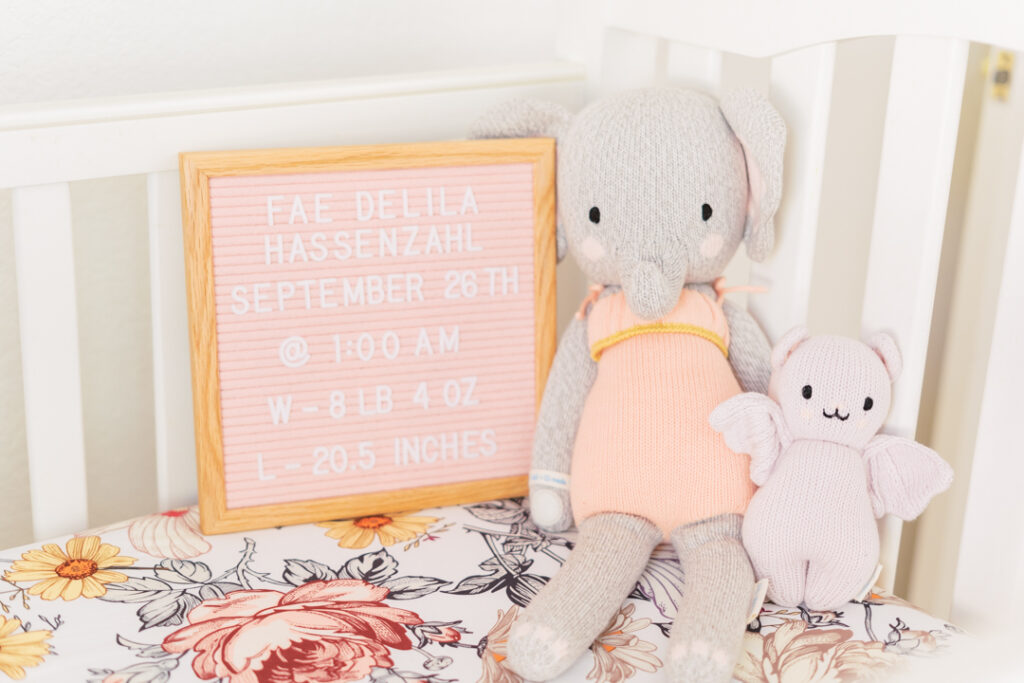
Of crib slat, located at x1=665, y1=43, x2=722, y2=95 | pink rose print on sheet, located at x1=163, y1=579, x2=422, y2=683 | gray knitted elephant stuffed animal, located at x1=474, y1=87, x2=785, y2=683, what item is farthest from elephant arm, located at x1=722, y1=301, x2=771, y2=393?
pink rose print on sheet, located at x1=163, y1=579, x2=422, y2=683

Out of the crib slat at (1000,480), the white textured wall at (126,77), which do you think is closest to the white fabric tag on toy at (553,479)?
the crib slat at (1000,480)

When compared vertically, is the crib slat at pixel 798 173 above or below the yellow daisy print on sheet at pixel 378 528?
above

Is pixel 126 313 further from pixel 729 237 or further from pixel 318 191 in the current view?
pixel 729 237

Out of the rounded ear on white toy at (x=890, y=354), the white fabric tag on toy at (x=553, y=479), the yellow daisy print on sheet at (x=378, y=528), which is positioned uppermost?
the rounded ear on white toy at (x=890, y=354)

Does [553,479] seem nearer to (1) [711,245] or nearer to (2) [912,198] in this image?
(1) [711,245]

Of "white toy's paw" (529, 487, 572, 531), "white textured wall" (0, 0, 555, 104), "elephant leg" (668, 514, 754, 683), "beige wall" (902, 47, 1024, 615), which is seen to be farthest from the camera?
"beige wall" (902, 47, 1024, 615)

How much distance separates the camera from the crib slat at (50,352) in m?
0.86

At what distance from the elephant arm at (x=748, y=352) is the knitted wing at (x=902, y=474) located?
0.12 m

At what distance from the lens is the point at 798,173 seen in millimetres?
880

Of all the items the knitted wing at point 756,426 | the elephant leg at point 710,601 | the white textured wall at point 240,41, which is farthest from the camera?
the white textured wall at point 240,41

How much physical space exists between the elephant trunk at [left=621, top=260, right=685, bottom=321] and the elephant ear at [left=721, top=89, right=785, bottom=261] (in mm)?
91

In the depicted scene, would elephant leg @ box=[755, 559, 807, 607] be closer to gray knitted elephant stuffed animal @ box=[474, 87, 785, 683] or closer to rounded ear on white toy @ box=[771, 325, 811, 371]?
gray knitted elephant stuffed animal @ box=[474, 87, 785, 683]

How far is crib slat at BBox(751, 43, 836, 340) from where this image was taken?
86 cm

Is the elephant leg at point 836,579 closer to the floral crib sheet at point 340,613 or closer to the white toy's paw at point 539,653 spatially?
the floral crib sheet at point 340,613
